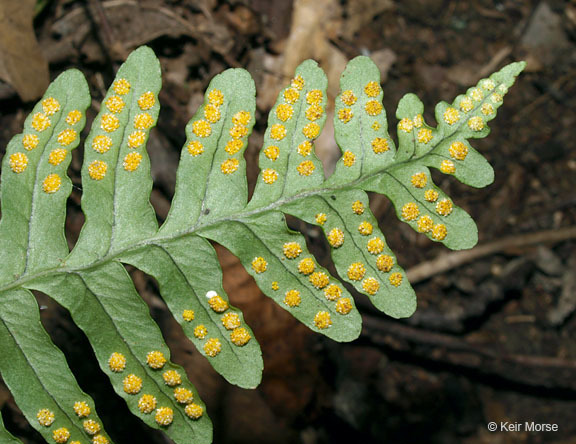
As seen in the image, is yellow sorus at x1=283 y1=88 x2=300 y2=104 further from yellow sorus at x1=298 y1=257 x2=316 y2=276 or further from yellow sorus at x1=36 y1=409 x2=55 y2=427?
yellow sorus at x1=36 y1=409 x2=55 y2=427

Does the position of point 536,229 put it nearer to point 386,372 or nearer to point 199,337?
point 386,372

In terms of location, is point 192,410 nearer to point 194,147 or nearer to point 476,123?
point 194,147

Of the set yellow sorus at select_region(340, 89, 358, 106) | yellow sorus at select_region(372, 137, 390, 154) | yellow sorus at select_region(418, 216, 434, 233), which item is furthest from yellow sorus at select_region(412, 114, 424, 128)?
yellow sorus at select_region(418, 216, 434, 233)

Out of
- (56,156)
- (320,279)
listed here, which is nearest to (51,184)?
(56,156)

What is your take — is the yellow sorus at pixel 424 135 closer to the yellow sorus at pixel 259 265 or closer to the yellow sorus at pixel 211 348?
the yellow sorus at pixel 259 265

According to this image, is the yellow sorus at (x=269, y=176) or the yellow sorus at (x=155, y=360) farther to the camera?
the yellow sorus at (x=269, y=176)

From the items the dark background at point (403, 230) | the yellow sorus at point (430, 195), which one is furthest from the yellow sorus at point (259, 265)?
the dark background at point (403, 230)
